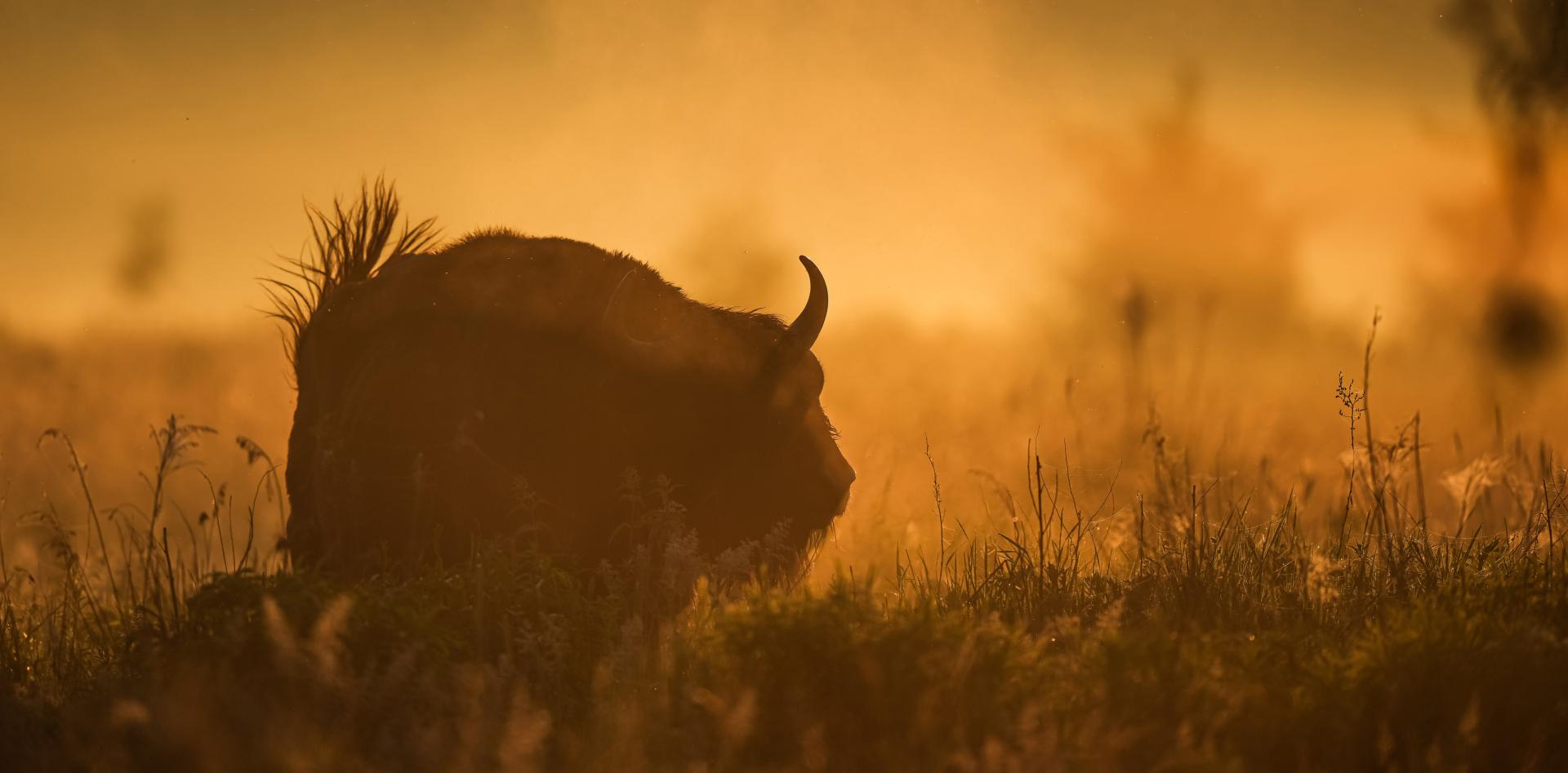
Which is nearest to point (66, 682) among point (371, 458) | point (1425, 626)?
point (371, 458)

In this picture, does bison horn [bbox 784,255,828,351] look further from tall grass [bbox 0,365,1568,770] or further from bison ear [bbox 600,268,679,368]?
tall grass [bbox 0,365,1568,770]

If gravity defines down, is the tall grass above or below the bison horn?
below

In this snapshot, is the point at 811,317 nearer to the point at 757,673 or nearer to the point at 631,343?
the point at 631,343

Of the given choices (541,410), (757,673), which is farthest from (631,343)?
(757,673)

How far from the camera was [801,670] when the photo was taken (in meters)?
3.87

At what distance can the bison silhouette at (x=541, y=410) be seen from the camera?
5816 millimetres

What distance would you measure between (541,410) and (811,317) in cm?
151

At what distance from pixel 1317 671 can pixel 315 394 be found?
502cm

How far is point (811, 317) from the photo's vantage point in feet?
21.6

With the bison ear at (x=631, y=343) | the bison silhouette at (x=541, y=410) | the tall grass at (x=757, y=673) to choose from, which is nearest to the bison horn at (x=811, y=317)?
the bison silhouette at (x=541, y=410)

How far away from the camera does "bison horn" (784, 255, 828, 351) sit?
6.57 m

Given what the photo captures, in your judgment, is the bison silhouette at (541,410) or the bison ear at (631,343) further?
the bison ear at (631,343)

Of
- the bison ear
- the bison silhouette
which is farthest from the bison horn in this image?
the bison ear

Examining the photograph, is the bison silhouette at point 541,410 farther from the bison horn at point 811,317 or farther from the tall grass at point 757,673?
the tall grass at point 757,673
